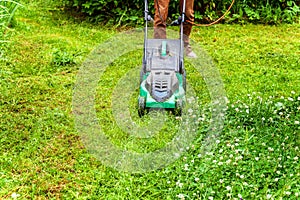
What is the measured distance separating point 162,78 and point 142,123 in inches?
15.5

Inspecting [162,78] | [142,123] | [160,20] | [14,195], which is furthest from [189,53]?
[14,195]

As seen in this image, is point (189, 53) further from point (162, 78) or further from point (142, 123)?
point (142, 123)

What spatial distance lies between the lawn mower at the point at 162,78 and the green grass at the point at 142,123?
138mm

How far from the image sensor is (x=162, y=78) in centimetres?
381

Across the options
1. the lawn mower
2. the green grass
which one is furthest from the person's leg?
the green grass

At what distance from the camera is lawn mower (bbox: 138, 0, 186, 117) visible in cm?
377

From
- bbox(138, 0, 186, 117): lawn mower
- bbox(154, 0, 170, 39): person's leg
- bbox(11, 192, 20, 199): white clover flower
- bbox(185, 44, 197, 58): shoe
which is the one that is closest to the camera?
bbox(11, 192, 20, 199): white clover flower

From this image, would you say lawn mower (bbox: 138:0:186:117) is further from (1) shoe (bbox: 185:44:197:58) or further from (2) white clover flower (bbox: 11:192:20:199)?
(2) white clover flower (bbox: 11:192:20:199)

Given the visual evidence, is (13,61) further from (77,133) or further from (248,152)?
(248,152)

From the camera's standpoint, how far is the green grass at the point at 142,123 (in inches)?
119

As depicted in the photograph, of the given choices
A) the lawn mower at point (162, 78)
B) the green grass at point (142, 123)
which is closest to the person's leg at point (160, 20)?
the lawn mower at point (162, 78)

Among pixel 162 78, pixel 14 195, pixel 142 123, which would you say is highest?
pixel 162 78

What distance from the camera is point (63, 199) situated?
9.82ft

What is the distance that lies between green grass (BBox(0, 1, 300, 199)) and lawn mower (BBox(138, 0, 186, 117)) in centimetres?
14
